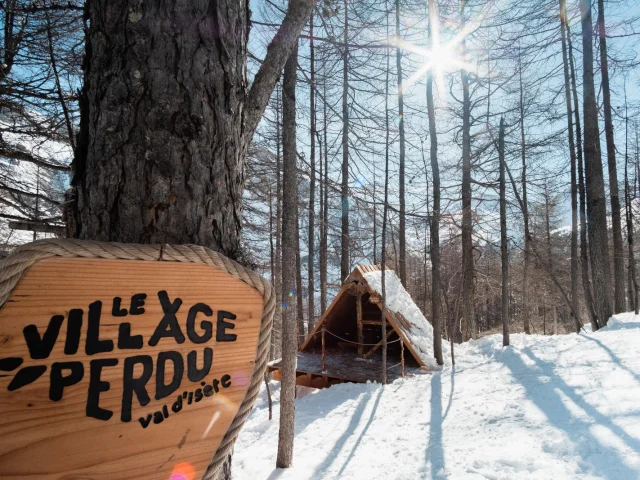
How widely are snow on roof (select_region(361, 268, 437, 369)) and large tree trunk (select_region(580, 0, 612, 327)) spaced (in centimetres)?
415

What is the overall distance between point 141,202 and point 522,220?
41.9 ft

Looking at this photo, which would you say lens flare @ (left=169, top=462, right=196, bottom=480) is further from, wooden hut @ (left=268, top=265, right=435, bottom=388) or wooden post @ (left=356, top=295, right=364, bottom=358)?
wooden post @ (left=356, top=295, right=364, bottom=358)

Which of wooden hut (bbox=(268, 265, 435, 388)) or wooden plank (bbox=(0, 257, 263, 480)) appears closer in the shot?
wooden plank (bbox=(0, 257, 263, 480))

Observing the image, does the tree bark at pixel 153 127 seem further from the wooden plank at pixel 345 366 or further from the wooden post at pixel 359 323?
the wooden post at pixel 359 323

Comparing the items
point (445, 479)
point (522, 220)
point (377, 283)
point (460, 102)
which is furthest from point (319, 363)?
point (460, 102)

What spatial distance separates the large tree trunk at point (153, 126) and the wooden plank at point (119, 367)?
0.22 metres

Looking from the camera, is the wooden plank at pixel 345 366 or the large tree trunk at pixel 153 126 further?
the wooden plank at pixel 345 366

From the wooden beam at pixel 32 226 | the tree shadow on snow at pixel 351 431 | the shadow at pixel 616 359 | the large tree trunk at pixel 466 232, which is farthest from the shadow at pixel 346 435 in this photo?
the large tree trunk at pixel 466 232

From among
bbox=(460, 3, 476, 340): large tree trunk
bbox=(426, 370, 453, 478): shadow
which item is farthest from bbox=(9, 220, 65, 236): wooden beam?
bbox=(460, 3, 476, 340): large tree trunk

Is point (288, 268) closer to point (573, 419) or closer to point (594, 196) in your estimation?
point (573, 419)

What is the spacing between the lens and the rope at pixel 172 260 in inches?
→ 30.1

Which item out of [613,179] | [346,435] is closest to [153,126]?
[346,435]

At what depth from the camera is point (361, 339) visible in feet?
31.0

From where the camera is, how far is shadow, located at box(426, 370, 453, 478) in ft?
11.5
